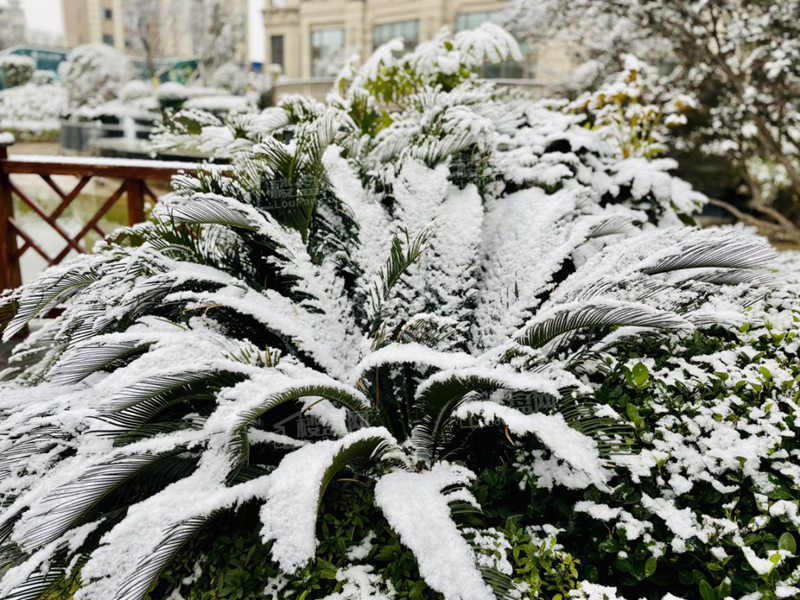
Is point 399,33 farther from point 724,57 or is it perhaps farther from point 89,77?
point 724,57

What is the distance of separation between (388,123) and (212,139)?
3.77 feet

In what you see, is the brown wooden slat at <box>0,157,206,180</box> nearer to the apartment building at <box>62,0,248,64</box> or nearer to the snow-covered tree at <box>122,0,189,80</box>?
the snow-covered tree at <box>122,0,189,80</box>

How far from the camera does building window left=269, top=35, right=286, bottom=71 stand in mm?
32219

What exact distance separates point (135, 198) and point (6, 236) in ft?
3.27

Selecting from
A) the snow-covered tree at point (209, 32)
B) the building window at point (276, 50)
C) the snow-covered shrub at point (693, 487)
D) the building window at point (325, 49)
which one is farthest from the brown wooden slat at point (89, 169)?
the building window at point (276, 50)

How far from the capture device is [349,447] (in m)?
1.44

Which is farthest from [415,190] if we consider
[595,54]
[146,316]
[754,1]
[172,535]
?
[595,54]

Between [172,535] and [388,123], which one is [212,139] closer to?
[388,123]

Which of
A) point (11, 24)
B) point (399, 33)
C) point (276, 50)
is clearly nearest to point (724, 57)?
point (399, 33)

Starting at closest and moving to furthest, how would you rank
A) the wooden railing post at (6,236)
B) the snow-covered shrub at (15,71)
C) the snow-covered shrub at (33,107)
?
the wooden railing post at (6,236) → the snow-covered shrub at (33,107) → the snow-covered shrub at (15,71)

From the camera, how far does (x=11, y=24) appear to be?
3853 cm

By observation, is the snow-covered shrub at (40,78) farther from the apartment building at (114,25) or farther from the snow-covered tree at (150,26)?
the apartment building at (114,25)

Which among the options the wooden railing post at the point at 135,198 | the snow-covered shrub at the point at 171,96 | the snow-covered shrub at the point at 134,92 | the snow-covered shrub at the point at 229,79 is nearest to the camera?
the wooden railing post at the point at 135,198

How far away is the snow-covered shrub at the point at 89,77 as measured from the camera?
1841cm
